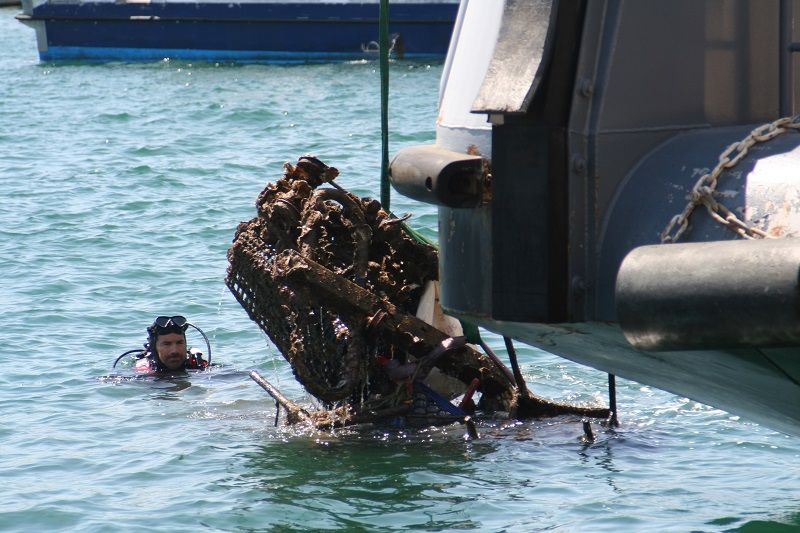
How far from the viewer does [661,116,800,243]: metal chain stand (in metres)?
3.41

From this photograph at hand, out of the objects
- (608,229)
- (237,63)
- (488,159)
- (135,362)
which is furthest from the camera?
(237,63)

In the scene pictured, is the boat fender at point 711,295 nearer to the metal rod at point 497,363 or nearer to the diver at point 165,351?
the metal rod at point 497,363

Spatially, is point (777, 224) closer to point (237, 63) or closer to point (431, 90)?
point (431, 90)

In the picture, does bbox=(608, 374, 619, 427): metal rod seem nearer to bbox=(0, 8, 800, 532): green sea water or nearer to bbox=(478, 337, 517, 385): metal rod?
bbox=(0, 8, 800, 532): green sea water

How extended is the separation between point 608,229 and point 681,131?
0.35 m

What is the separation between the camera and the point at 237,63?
31.4m

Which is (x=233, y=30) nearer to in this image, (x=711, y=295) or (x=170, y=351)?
(x=170, y=351)

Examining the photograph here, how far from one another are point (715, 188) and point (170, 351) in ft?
20.9

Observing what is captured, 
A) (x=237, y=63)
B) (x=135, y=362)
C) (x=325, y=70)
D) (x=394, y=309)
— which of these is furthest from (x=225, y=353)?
(x=237, y=63)

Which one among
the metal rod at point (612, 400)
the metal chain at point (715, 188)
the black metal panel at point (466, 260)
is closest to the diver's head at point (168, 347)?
the metal rod at point (612, 400)

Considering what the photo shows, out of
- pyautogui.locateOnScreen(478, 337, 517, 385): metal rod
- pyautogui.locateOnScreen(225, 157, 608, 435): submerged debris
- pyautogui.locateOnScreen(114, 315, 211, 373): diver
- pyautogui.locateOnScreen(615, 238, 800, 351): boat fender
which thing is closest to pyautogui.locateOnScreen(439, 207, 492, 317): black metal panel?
pyautogui.locateOnScreen(615, 238, 800, 351): boat fender

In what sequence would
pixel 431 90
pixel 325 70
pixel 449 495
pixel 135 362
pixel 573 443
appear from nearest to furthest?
pixel 449 495, pixel 573 443, pixel 135 362, pixel 431 90, pixel 325 70

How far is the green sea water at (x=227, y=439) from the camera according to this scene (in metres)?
6.36

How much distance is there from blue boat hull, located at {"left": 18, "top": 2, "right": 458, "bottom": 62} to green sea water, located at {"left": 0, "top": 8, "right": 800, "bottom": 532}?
14.3 metres
